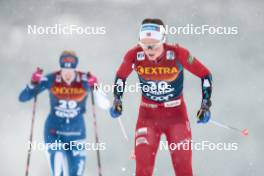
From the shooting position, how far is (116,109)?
5.09 m

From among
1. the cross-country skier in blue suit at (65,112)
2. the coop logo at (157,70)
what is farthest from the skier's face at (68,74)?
the coop logo at (157,70)

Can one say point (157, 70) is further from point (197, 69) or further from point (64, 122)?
point (64, 122)

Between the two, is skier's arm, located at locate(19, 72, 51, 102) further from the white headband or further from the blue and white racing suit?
the white headband

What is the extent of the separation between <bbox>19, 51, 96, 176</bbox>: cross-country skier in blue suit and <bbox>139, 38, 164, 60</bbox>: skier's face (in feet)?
2.28

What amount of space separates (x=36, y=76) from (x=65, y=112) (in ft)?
1.42

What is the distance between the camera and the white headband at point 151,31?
500cm

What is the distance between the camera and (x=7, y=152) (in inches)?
240

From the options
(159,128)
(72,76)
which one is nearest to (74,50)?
(72,76)

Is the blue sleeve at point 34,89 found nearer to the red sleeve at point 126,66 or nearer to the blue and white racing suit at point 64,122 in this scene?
the blue and white racing suit at point 64,122

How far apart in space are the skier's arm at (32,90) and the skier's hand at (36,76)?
1.2 inches

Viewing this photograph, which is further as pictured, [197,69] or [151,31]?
[197,69]

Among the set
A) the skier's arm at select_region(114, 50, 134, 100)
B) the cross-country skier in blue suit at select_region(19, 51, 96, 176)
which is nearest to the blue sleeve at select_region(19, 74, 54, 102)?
the cross-country skier in blue suit at select_region(19, 51, 96, 176)

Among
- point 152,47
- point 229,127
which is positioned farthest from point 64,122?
point 229,127

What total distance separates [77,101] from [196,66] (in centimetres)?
118
